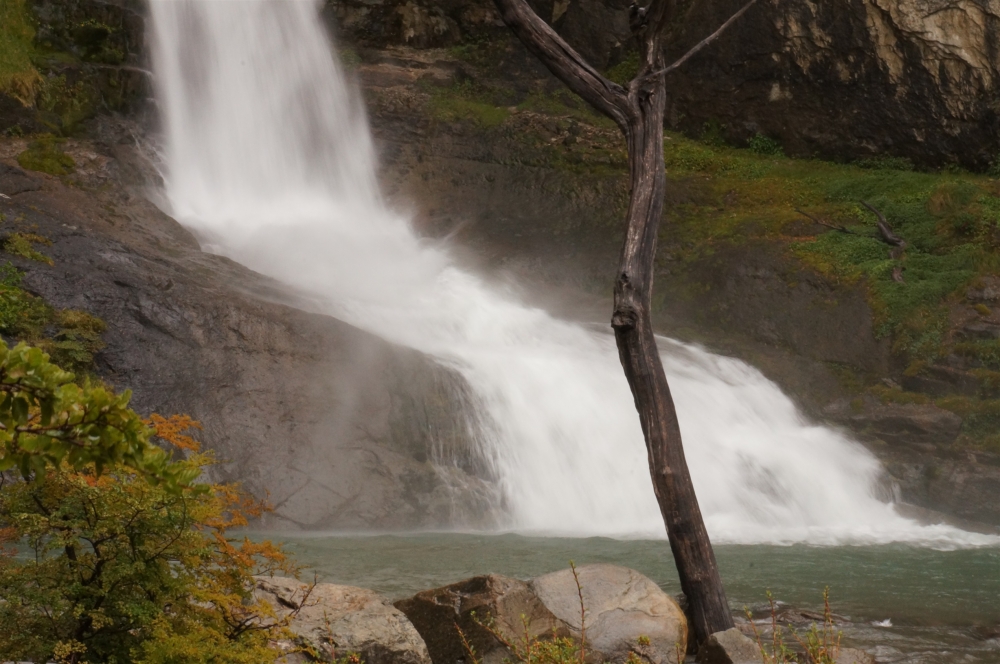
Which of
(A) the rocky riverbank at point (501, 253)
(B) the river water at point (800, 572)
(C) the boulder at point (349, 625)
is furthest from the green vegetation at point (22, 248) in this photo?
(C) the boulder at point (349, 625)

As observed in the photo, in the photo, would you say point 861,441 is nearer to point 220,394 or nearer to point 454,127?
point 220,394

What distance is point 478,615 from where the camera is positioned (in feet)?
18.8

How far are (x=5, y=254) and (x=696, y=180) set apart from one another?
632 inches

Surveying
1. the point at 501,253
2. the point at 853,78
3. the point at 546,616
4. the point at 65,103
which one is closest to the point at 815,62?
the point at 853,78

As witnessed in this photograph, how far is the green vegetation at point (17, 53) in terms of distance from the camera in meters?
17.9

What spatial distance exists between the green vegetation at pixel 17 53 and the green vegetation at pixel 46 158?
1394 mm

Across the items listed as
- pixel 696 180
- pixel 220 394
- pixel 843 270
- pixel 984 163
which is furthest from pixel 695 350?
pixel 984 163

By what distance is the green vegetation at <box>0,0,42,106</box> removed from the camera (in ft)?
58.8

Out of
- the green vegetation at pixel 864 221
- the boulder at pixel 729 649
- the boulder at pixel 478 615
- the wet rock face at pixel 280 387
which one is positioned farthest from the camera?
the green vegetation at pixel 864 221

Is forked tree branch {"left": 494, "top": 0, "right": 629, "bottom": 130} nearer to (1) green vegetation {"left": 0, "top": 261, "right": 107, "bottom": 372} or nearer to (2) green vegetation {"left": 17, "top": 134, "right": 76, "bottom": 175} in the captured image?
(1) green vegetation {"left": 0, "top": 261, "right": 107, "bottom": 372}

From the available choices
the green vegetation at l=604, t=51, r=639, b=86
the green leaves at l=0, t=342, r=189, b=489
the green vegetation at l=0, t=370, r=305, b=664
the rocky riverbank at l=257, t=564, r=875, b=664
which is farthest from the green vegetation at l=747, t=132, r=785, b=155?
the green leaves at l=0, t=342, r=189, b=489

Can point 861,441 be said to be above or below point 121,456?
below

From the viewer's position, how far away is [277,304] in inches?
515

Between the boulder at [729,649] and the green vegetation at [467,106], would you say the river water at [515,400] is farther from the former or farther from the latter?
the green vegetation at [467,106]
